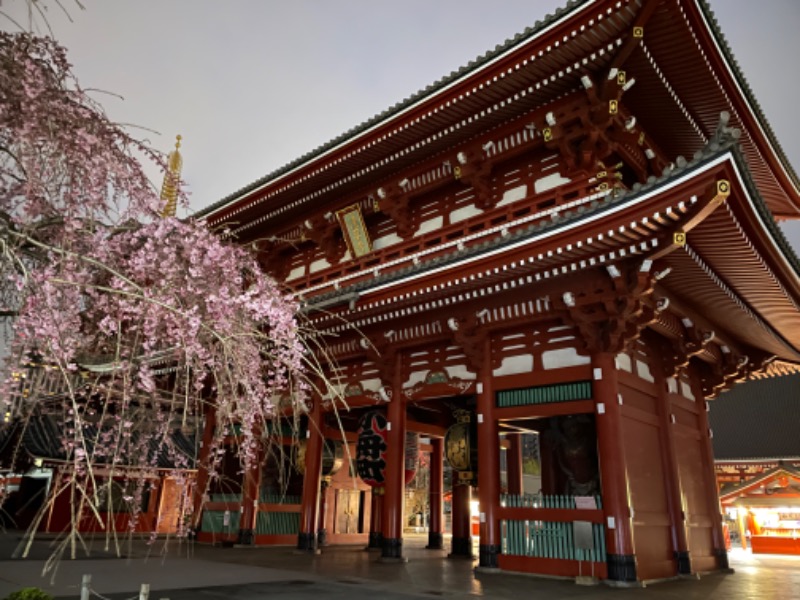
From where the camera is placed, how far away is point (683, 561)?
33.1 feet

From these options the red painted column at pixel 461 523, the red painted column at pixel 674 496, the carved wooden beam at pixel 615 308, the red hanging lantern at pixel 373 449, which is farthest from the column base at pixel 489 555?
the carved wooden beam at pixel 615 308

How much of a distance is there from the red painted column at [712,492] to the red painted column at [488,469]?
229 inches

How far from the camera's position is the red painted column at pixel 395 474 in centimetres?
1123

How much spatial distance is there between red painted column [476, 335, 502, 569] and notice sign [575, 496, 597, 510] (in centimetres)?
149

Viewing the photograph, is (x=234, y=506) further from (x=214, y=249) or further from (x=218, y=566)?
(x=214, y=249)

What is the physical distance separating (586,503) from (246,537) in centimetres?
931


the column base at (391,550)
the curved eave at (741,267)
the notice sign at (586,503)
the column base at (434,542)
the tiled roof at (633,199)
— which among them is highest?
the tiled roof at (633,199)

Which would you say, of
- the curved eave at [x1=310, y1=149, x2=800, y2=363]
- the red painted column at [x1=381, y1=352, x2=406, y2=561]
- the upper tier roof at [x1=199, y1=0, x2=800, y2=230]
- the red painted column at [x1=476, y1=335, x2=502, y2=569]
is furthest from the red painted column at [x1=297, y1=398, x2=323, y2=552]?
the upper tier roof at [x1=199, y1=0, x2=800, y2=230]

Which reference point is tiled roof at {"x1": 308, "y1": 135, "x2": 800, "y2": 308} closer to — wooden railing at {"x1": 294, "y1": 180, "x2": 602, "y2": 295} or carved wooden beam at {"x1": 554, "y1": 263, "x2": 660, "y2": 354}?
carved wooden beam at {"x1": 554, "y1": 263, "x2": 660, "y2": 354}

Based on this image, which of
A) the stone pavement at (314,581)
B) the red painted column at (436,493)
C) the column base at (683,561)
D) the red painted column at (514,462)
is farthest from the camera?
the red painted column at (436,493)

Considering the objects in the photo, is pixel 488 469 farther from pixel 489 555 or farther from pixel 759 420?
pixel 759 420

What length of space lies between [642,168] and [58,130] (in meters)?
11.0

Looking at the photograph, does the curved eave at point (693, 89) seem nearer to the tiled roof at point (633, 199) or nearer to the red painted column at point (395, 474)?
the tiled roof at point (633, 199)

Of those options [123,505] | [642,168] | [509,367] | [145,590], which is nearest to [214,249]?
[145,590]
